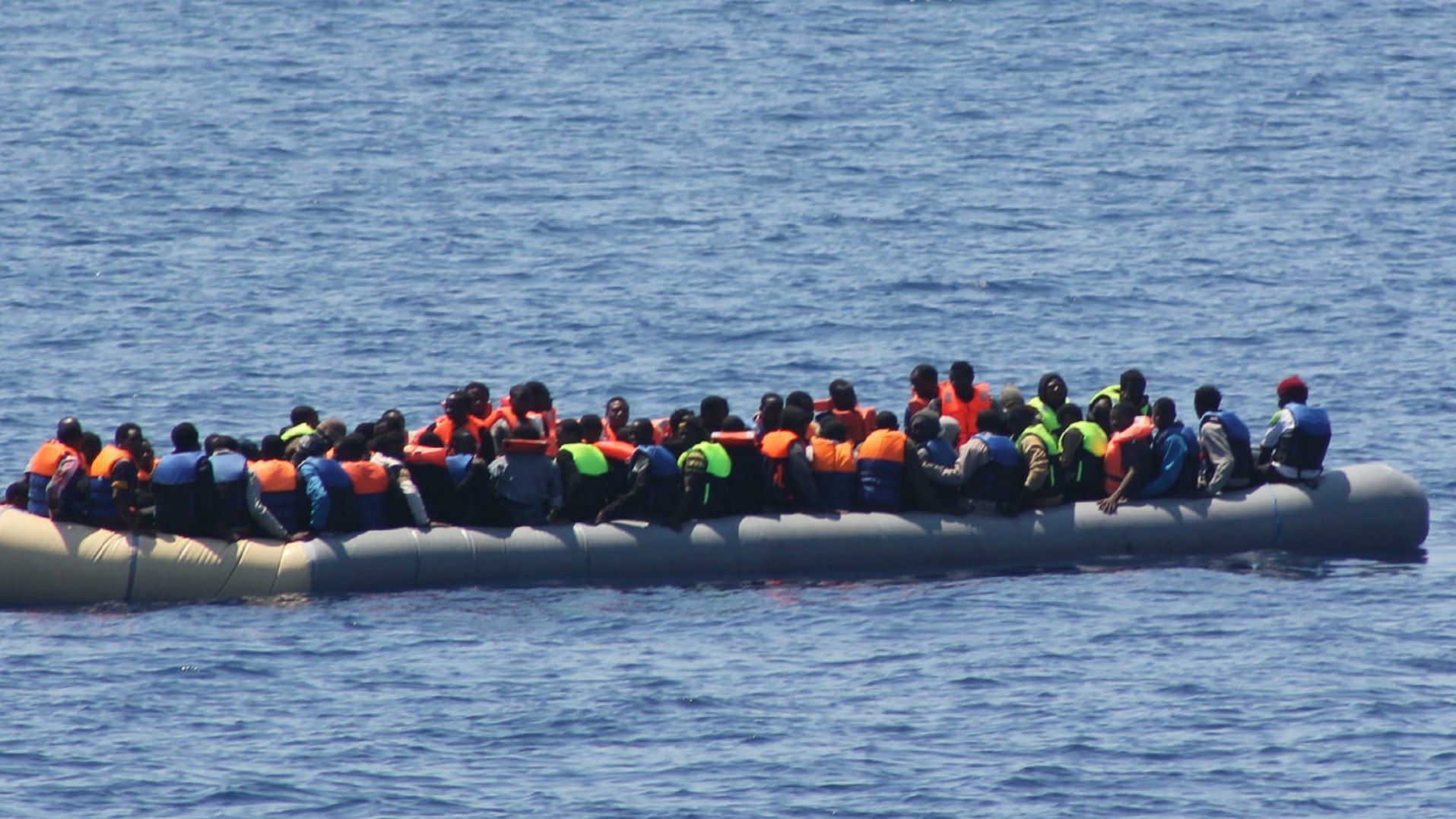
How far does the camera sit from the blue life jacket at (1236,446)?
2159cm

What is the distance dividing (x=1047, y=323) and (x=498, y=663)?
69.0ft

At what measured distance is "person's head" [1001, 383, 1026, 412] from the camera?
2183 centimetres

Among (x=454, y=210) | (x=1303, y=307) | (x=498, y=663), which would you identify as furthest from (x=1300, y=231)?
(x=498, y=663)

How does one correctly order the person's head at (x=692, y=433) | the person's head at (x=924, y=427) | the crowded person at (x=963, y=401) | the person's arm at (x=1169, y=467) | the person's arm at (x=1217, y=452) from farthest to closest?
the crowded person at (x=963, y=401)
the person's arm at (x=1217, y=452)
the person's arm at (x=1169, y=467)
the person's head at (x=692, y=433)
the person's head at (x=924, y=427)

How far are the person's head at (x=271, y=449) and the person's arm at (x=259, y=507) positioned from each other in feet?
1.05

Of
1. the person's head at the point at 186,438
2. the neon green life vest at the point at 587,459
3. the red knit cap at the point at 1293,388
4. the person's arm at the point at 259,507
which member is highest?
the red knit cap at the point at 1293,388

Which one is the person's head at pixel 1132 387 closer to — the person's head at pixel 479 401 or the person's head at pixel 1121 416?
the person's head at pixel 1121 416

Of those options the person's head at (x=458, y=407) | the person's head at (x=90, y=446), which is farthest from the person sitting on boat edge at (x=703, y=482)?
the person's head at (x=90, y=446)

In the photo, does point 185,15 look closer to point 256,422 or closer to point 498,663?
point 256,422

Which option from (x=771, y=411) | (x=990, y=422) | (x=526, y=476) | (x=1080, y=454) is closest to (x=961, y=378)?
(x=990, y=422)

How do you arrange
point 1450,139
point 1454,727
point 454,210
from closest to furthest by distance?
point 1454,727, point 454,210, point 1450,139

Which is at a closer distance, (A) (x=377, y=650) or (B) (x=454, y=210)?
(A) (x=377, y=650)

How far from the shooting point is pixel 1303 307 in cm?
3825

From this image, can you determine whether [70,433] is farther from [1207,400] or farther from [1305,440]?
[1305,440]
